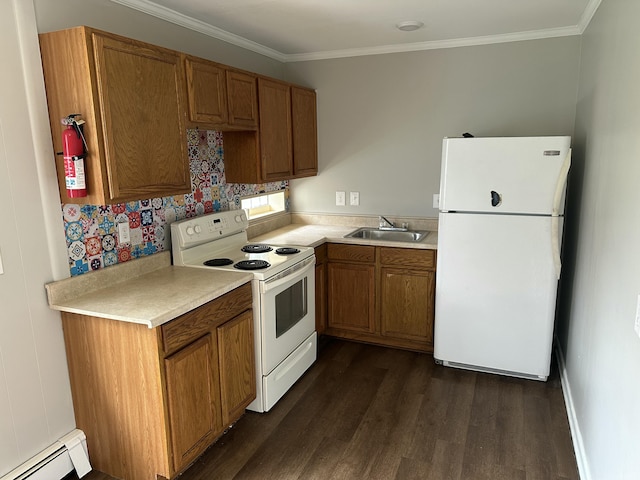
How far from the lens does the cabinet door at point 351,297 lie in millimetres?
3504

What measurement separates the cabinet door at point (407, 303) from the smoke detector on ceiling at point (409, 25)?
1.67 meters

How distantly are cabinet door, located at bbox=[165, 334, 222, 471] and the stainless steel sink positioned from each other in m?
1.72

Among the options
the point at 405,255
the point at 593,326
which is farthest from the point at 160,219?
the point at 593,326

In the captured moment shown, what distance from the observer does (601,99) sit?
233cm

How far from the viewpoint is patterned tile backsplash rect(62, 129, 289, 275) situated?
2211 mm

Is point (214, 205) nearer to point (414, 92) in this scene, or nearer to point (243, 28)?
point (243, 28)

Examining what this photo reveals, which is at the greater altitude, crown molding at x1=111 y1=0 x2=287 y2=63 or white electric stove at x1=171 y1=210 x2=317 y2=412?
crown molding at x1=111 y1=0 x2=287 y2=63

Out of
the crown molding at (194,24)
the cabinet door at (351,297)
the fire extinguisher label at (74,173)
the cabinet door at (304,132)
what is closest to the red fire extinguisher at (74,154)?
the fire extinguisher label at (74,173)

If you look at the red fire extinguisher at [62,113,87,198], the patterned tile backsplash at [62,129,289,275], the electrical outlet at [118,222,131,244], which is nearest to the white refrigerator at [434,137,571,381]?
the patterned tile backsplash at [62,129,289,275]

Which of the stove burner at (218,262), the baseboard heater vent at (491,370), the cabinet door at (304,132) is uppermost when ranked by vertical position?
the cabinet door at (304,132)

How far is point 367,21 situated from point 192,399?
8.04 feet

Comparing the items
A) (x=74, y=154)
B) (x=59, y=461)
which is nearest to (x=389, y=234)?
(x=74, y=154)

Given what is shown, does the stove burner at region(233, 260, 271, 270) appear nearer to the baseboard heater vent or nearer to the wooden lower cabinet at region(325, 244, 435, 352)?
the wooden lower cabinet at region(325, 244, 435, 352)

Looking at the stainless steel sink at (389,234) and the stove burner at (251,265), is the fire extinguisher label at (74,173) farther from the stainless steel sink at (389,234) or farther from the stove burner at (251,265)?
the stainless steel sink at (389,234)
